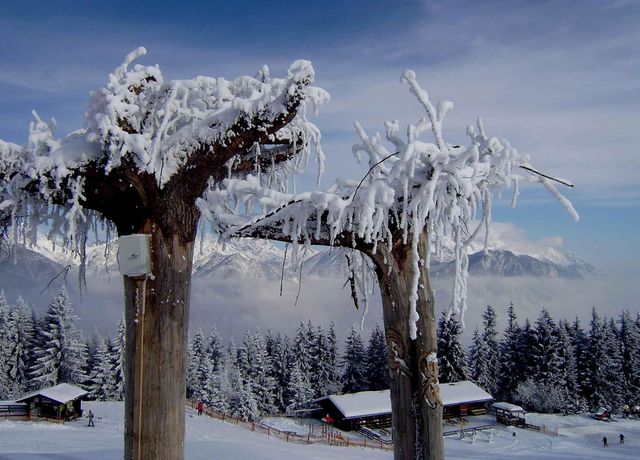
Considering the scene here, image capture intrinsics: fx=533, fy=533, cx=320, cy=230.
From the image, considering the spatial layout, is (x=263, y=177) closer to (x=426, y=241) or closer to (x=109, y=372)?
(x=426, y=241)

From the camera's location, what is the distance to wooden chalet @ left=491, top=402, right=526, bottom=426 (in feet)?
148

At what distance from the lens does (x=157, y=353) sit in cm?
476

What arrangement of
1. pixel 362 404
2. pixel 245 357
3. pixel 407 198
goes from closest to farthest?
pixel 407 198 → pixel 362 404 → pixel 245 357

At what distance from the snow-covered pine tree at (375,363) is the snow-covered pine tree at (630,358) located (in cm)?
2479

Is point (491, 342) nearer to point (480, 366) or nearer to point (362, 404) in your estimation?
point (480, 366)

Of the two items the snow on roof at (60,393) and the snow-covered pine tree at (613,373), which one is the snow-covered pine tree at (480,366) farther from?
the snow on roof at (60,393)

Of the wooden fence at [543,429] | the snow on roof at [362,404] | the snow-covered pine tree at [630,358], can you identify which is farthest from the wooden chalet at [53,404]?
the snow-covered pine tree at [630,358]

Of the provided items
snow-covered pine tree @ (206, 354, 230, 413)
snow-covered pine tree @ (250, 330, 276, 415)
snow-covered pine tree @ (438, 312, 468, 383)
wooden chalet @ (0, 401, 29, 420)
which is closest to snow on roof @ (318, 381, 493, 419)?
snow-covered pine tree @ (438, 312, 468, 383)

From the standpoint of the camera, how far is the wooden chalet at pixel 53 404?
111ft

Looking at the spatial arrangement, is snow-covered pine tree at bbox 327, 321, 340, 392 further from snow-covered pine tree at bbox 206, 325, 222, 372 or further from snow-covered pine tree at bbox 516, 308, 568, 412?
snow-covered pine tree at bbox 516, 308, 568, 412

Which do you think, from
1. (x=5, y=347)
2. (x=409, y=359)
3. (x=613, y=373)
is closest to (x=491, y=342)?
(x=613, y=373)

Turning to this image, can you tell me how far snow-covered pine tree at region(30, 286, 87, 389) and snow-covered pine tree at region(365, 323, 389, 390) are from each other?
28.7m

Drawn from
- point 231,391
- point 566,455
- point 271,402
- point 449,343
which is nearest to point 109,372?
point 231,391

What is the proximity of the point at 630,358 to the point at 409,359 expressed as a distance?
214 feet
